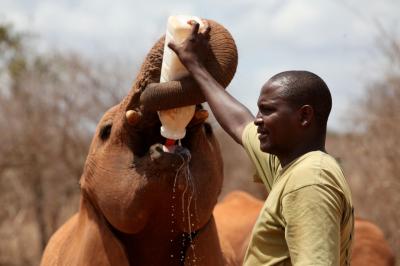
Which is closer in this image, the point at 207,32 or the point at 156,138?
the point at 207,32

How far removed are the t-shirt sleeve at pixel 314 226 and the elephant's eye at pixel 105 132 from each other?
2290 millimetres

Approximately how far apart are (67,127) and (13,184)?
191cm

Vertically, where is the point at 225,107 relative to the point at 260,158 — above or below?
above

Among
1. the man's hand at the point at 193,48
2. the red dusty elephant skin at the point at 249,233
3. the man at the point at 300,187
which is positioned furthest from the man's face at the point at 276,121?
the red dusty elephant skin at the point at 249,233

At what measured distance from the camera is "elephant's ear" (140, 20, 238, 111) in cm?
430

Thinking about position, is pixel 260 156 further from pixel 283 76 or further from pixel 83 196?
pixel 83 196

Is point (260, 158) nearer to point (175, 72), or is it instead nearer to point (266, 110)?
point (266, 110)

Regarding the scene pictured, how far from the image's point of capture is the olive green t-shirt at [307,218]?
2.89m

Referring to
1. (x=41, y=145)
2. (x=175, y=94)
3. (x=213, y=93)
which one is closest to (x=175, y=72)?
(x=175, y=94)

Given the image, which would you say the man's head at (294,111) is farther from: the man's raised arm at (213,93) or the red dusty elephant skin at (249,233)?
the red dusty elephant skin at (249,233)

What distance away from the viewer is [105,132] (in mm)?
5117

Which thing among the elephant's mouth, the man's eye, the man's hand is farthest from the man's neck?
the elephant's mouth

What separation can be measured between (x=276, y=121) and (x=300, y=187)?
30cm

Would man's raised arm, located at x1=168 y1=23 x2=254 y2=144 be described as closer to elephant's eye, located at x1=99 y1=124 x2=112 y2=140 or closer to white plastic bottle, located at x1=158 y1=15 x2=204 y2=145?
white plastic bottle, located at x1=158 y1=15 x2=204 y2=145
